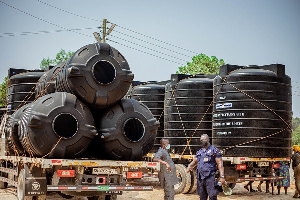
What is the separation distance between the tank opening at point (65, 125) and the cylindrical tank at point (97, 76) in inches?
20.9

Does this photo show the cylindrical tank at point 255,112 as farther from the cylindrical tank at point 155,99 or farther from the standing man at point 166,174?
the standing man at point 166,174

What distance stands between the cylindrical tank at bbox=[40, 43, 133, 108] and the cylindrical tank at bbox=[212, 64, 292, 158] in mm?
4866

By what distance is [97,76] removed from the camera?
32.6 ft

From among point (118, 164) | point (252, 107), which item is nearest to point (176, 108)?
point (252, 107)

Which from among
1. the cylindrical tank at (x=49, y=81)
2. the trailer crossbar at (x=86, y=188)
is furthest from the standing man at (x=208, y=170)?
the cylindrical tank at (x=49, y=81)

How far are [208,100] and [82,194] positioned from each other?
283 inches

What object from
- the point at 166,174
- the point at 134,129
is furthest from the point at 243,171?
the point at 134,129

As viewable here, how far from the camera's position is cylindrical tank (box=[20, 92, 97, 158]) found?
8.88 metres

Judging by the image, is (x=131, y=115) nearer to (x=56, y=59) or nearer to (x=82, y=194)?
(x=82, y=194)

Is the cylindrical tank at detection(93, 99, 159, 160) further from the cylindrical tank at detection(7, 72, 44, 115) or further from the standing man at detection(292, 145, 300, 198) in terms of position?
the standing man at detection(292, 145, 300, 198)

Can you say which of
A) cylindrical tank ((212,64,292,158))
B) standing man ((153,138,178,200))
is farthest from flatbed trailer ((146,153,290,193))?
standing man ((153,138,178,200))

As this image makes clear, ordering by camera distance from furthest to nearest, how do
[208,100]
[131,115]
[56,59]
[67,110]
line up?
1. [56,59]
2. [208,100]
3. [131,115]
4. [67,110]

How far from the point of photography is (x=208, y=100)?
609 inches

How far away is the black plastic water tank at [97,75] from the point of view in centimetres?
943
